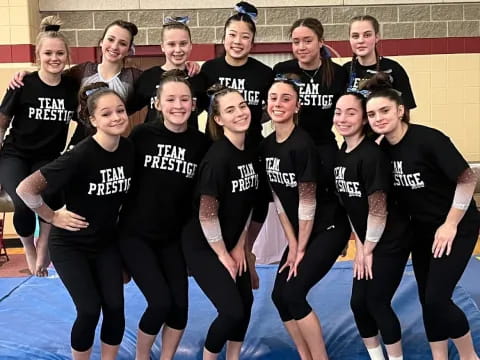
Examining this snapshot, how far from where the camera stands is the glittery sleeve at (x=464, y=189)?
329 centimetres

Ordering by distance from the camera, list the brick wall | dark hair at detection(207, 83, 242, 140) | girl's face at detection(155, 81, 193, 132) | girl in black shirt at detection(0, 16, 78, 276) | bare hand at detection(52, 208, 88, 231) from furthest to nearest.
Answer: the brick wall, girl in black shirt at detection(0, 16, 78, 276), dark hair at detection(207, 83, 242, 140), girl's face at detection(155, 81, 193, 132), bare hand at detection(52, 208, 88, 231)

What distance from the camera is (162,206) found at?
11.6 ft

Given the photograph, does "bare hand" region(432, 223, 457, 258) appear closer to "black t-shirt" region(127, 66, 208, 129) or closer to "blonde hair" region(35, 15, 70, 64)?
"black t-shirt" region(127, 66, 208, 129)

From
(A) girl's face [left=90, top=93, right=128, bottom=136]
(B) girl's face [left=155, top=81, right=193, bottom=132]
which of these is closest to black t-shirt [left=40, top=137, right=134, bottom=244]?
(A) girl's face [left=90, top=93, right=128, bottom=136]

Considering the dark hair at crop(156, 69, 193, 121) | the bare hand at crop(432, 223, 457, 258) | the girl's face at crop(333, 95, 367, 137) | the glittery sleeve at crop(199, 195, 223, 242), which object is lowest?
the bare hand at crop(432, 223, 457, 258)

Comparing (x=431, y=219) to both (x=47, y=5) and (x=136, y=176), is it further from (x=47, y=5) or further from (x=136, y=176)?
(x=47, y=5)

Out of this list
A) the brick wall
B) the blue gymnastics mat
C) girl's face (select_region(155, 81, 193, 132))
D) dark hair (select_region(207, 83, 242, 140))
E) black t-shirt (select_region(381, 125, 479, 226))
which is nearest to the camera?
black t-shirt (select_region(381, 125, 479, 226))

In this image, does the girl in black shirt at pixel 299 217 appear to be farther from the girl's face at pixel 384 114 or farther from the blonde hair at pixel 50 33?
the blonde hair at pixel 50 33

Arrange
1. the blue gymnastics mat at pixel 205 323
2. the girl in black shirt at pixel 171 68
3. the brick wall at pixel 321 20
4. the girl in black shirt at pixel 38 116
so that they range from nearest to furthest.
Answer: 1. the blue gymnastics mat at pixel 205 323
2. the girl in black shirt at pixel 171 68
3. the girl in black shirt at pixel 38 116
4. the brick wall at pixel 321 20

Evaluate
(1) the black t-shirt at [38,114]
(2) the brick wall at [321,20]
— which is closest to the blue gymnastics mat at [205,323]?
(1) the black t-shirt at [38,114]

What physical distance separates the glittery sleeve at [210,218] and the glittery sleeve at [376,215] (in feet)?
2.74

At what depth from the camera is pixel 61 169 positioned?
3273mm

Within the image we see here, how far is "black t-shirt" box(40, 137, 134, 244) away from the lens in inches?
130

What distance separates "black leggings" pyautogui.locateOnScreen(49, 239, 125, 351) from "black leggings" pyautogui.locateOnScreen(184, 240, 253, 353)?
436mm
